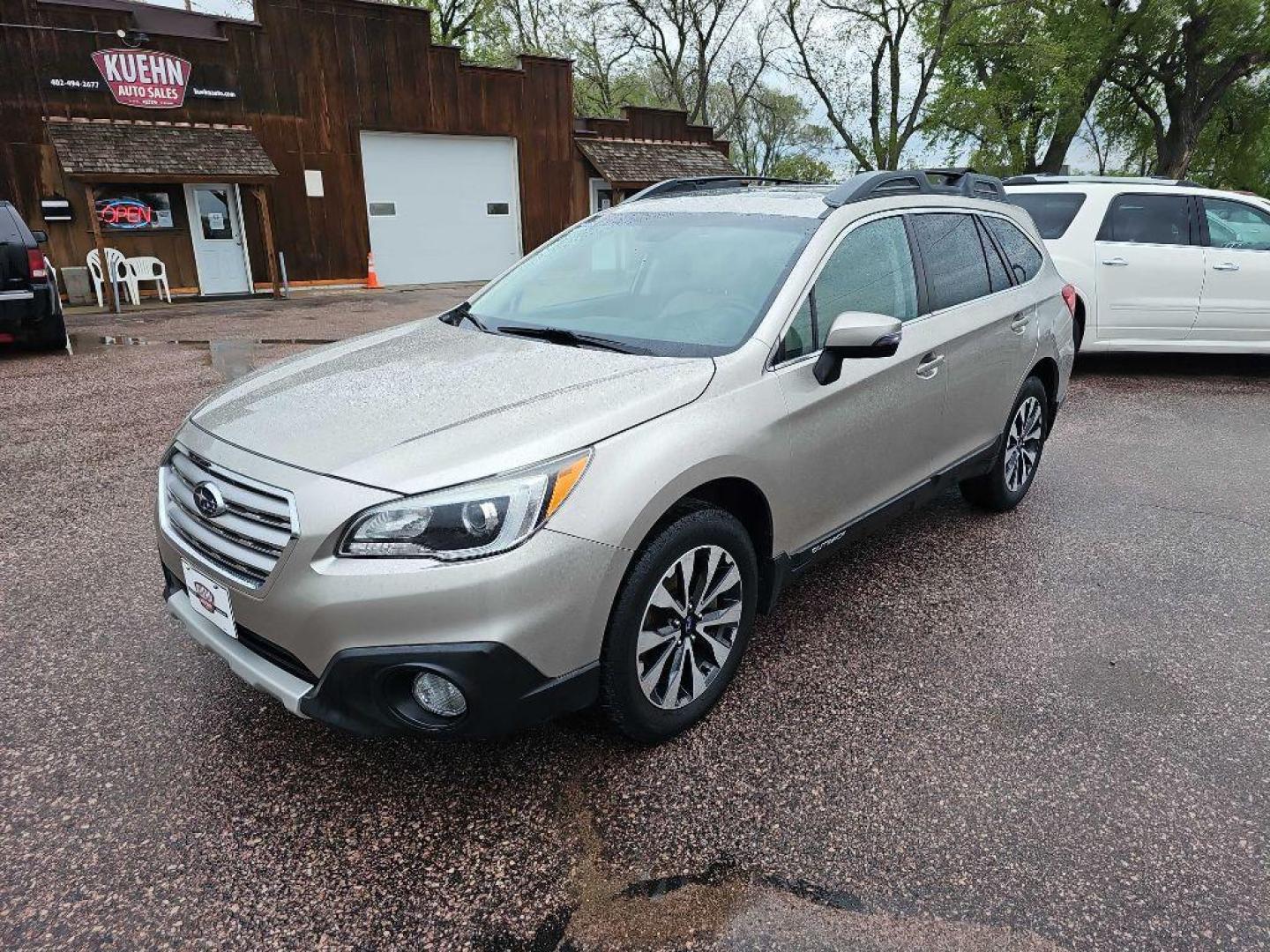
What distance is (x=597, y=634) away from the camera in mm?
2281

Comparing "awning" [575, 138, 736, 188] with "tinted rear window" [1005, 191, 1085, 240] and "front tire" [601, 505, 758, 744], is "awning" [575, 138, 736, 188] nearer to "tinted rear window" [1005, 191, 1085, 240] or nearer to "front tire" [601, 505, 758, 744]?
"tinted rear window" [1005, 191, 1085, 240]

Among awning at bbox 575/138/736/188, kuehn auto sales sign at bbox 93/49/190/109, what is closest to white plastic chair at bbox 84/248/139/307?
kuehn auto sales sign at bbox 93/49/190/109

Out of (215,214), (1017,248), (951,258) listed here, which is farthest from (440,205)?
(951,258)

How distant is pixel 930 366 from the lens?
3.53 meters

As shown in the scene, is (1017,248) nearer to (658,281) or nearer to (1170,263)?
(658,281)

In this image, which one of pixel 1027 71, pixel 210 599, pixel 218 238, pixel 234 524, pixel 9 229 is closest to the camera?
pixel 234 524

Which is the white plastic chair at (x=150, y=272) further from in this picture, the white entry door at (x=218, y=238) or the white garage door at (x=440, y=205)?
the white garage door at (x=440, y=205)

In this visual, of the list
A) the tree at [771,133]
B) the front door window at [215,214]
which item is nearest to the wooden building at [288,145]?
the front door window at [215,214]

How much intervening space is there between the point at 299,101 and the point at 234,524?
646 inches

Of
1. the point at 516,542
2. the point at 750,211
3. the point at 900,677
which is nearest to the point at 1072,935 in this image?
the point at 900,677

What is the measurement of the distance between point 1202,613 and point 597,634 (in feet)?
9.35

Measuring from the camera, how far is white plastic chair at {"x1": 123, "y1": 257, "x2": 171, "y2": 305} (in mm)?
14516

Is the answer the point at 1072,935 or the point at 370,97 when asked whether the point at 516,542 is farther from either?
the point at 370,97

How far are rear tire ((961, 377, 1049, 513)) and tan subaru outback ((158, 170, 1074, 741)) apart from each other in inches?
20.0
